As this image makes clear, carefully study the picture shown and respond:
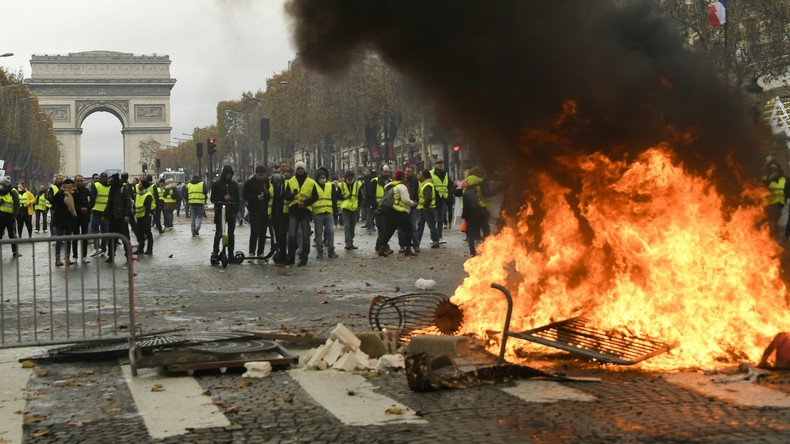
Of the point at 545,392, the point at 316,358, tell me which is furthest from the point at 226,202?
the point at 545,392

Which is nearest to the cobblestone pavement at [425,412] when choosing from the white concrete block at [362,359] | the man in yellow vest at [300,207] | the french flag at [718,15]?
the white concrete block at [362,359]

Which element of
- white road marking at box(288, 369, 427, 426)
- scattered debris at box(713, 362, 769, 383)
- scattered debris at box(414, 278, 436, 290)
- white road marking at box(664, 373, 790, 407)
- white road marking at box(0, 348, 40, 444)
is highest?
scattered debris at box(414, 278, 436, 290)

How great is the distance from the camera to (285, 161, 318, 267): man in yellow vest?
17.6m

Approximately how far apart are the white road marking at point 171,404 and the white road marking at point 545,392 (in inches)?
65.1

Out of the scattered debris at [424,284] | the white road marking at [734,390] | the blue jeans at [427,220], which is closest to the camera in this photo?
the white road marking at [734,390]

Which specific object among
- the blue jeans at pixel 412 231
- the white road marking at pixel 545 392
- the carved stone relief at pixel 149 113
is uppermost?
the carved stone relief at pixel 149 113

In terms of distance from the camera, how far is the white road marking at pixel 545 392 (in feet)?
20.9

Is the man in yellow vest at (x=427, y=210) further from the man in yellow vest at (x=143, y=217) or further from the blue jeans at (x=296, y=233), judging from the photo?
the man in yellow vest at (x=143, y=217)

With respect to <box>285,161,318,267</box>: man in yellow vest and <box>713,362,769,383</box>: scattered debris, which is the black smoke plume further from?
<box>285,161,318,267</box>: man in yellow vest

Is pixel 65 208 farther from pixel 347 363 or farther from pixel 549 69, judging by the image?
pixel 347 363

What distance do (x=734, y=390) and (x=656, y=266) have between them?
4.34ft

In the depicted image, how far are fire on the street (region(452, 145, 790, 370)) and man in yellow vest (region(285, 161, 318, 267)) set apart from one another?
9430mm

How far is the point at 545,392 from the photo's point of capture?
6555 millimetres

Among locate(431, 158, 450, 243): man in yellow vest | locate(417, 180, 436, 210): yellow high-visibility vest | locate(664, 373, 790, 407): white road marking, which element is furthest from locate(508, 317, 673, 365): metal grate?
locate(431, 158, 450, 243): man in yellow vest
